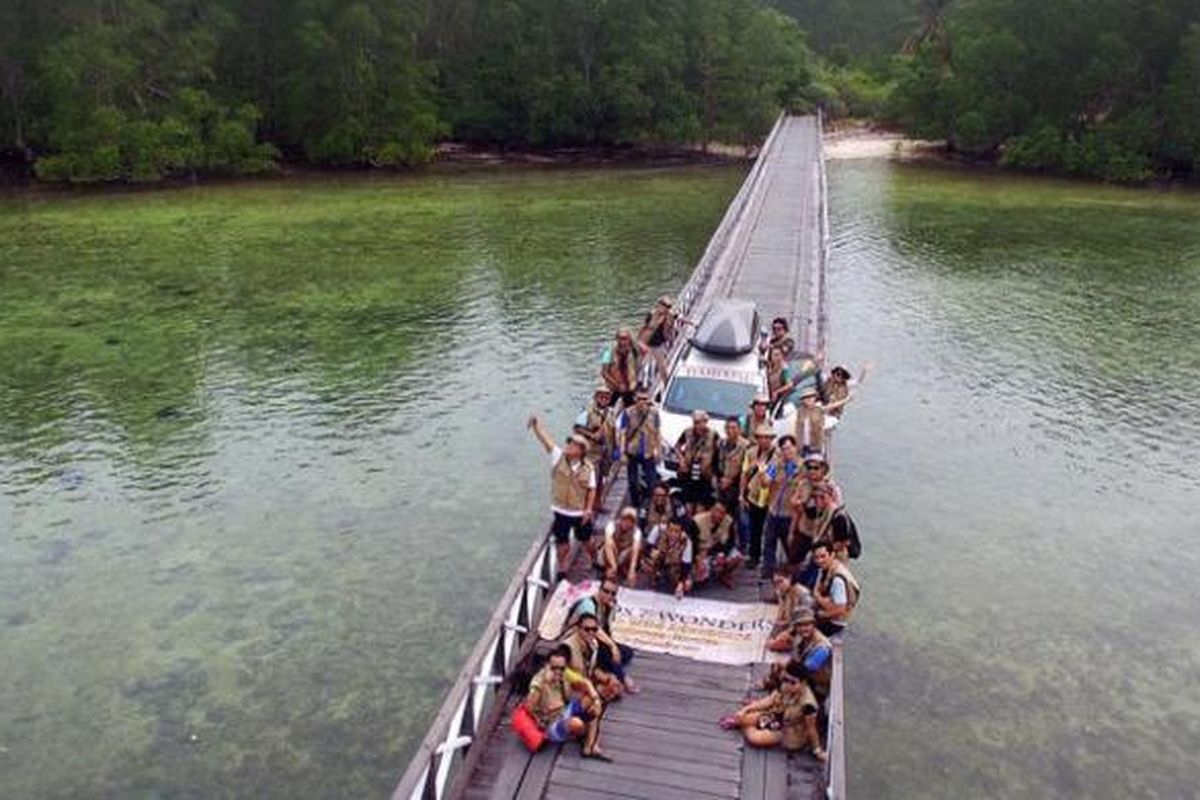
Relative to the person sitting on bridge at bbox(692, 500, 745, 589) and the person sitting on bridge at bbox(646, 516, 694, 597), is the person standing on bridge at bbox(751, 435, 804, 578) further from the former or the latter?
the person sitting on bridge at bbox(646, 516, 694, 597)

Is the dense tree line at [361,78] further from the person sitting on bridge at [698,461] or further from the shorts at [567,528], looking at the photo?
the person sitting on bridge at [698,461]

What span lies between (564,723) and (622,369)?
8175mm

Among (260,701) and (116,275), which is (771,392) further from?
(116,275)

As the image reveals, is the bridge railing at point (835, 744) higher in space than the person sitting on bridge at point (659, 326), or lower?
lower

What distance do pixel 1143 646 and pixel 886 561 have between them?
4.06m

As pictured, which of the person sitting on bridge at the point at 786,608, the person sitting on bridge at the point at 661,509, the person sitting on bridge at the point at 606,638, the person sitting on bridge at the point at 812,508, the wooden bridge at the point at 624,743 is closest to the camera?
the wooden bridge at the point at 624,743

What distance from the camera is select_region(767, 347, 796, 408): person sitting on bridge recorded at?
683 inches

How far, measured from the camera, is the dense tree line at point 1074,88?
2196 inches

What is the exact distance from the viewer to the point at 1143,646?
14.7 meters

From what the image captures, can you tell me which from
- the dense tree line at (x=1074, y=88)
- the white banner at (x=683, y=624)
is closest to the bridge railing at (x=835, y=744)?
the white banner at (x=683, y=624)

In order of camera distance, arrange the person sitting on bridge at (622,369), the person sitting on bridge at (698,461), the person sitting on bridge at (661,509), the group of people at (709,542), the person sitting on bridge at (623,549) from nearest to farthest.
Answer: the group of people at (709,542) < the person sitting on bridge at (623,549) < the person sitting on bridge at (661,509) < the person sitting on bridge at (698,461) < the person sitting on bridge at (622,369)

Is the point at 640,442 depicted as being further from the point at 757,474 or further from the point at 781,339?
the point at 781,339

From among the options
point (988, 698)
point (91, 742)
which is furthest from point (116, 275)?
point (988, 698)

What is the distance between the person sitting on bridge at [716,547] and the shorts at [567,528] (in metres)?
1.50
